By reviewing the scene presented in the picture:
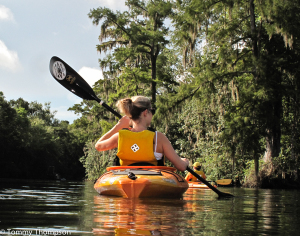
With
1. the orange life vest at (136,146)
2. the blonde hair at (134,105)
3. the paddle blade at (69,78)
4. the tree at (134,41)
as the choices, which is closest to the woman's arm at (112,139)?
the orange life vest at (136,146)

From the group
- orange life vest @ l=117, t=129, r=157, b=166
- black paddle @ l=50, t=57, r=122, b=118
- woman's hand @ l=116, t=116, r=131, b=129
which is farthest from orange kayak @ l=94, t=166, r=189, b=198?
black paddle @ l=50, t=57, r=122, b=118

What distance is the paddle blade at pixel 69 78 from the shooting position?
7484 mm

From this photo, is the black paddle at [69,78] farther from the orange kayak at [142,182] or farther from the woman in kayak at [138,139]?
the orange kayak at [142,182]

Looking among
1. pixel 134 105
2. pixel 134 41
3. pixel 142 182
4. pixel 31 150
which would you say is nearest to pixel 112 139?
pixel 134 105

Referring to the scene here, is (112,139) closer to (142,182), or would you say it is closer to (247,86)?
(142,182)

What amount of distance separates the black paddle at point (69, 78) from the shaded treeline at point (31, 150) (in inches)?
1255

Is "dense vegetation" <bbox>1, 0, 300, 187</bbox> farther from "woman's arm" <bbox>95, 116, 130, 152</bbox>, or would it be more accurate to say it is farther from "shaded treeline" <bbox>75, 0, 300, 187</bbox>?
"woman's arm" <bbox>95, 116, 130, 152</bbox>

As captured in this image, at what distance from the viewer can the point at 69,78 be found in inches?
296

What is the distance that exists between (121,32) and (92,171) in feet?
44.5

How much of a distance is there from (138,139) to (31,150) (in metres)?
40.3

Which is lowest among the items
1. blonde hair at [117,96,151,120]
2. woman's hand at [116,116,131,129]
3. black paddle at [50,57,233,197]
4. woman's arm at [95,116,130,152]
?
woman's arm at [95,116,130,152]

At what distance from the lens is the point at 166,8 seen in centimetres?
2238

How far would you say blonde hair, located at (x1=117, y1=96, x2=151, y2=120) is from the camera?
493cm

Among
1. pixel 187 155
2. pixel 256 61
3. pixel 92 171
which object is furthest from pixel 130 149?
pixel 92 171
